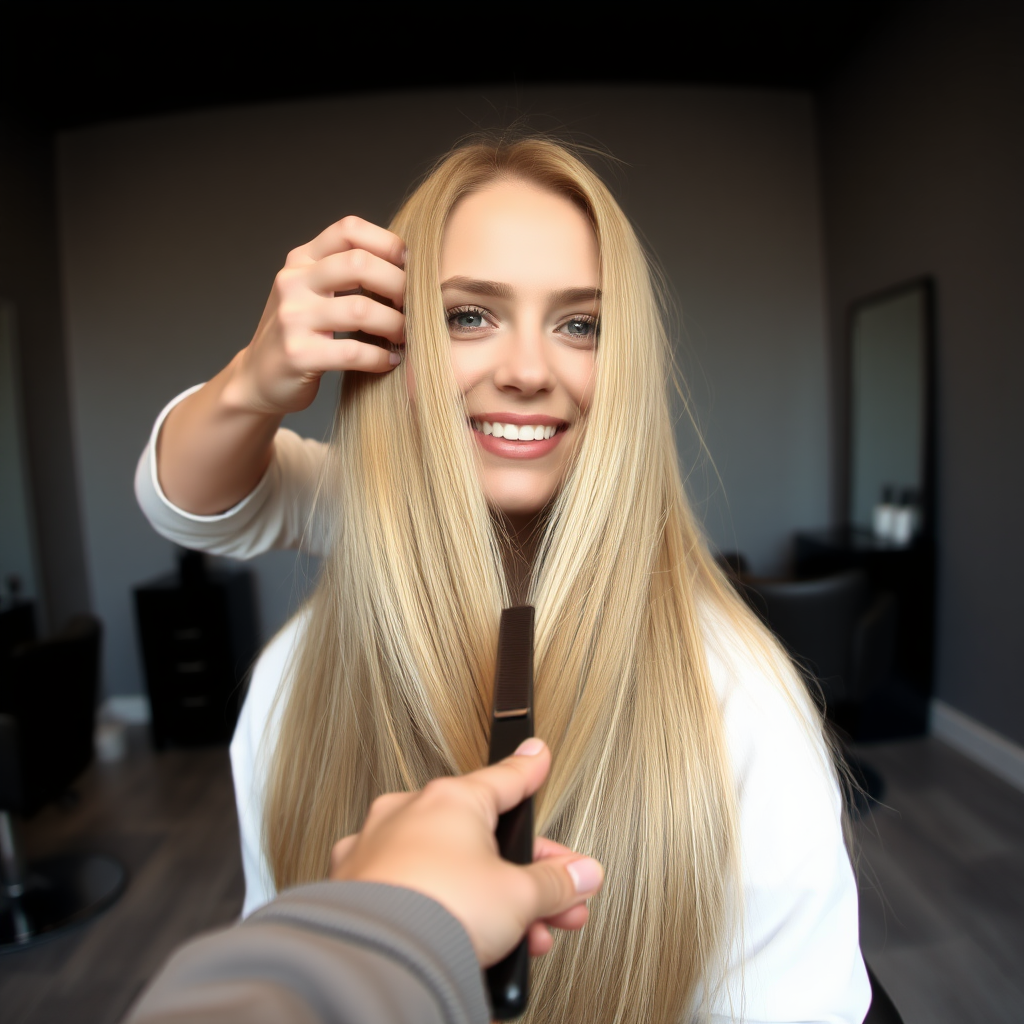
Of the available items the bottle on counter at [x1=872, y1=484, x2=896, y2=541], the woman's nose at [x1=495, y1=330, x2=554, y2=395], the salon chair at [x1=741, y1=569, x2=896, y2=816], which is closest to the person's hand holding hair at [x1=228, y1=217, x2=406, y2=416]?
the woman's nose at [x1=495, y1=330, x2=554, y2=395]

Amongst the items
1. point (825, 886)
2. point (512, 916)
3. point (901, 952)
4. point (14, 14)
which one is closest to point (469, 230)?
point (512, 916)

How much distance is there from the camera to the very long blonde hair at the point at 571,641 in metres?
0.65

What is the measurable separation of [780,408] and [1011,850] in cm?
206

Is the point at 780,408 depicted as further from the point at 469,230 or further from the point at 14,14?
the point at 14,14

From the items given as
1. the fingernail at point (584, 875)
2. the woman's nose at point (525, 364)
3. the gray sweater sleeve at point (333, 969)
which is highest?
the woman's nose at point (525, 364)

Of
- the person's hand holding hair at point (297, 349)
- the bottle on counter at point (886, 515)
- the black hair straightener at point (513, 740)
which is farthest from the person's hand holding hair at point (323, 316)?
the bottle on counter at point (886, 515)

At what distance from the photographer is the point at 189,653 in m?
2.96

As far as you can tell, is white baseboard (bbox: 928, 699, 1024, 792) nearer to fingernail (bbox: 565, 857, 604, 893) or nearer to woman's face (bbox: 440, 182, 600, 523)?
woman's face (bbox: 440, 182, 600, 523)

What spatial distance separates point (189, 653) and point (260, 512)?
2.40m

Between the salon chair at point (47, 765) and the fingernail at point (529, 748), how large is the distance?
1907mm

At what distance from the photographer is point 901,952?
1590mm

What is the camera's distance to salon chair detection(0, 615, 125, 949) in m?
1.79

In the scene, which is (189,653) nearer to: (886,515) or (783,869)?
(783,869)

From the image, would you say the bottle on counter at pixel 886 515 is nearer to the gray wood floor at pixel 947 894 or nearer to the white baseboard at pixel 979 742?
the white baseboard at pixel 979 742
